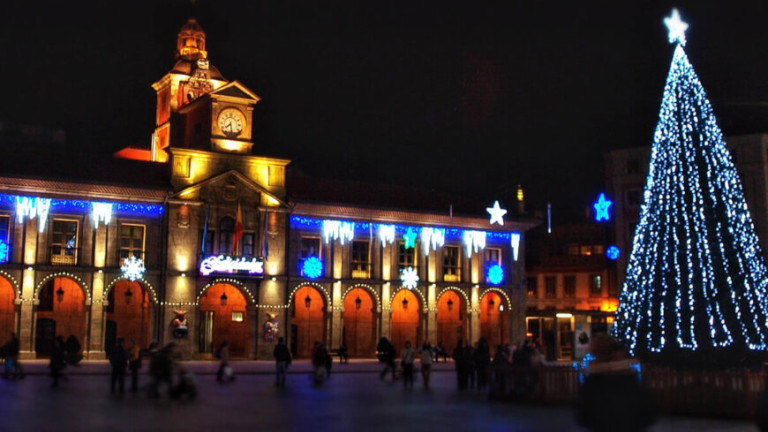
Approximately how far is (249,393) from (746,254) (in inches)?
585

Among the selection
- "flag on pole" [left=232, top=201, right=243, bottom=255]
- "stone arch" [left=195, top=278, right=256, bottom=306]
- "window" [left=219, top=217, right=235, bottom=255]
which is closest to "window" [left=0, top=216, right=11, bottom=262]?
"stone arch" [left=195, top=278, right=256, bottom=306]

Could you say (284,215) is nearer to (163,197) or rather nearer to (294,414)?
(163,197)

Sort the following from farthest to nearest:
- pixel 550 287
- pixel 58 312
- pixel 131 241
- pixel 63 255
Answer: pixel 550 287 < pixel 58 312 < pixel 131 241 < pixel 63 255

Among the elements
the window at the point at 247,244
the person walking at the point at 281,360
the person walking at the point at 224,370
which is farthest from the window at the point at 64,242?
the person walking at the point at 281,360

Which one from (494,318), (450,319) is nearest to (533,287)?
(494,318)

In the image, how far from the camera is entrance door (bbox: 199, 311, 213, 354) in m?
50.8

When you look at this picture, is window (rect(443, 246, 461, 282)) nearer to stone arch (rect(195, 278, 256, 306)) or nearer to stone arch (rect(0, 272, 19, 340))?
stone arch (rect(195, 278, 256, 306))

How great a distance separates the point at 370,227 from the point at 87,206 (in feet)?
53.1

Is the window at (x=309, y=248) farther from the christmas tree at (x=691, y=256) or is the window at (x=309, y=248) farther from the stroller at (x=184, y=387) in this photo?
the stroller at (x=184, y=387)

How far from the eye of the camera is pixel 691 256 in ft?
89.7

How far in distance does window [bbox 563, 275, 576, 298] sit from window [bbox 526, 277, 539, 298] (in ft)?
8.87

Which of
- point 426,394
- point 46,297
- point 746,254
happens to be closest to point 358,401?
point 426,394

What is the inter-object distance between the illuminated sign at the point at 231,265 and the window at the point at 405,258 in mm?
9352

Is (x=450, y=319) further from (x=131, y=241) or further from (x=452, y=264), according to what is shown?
(x=131, y=241)
